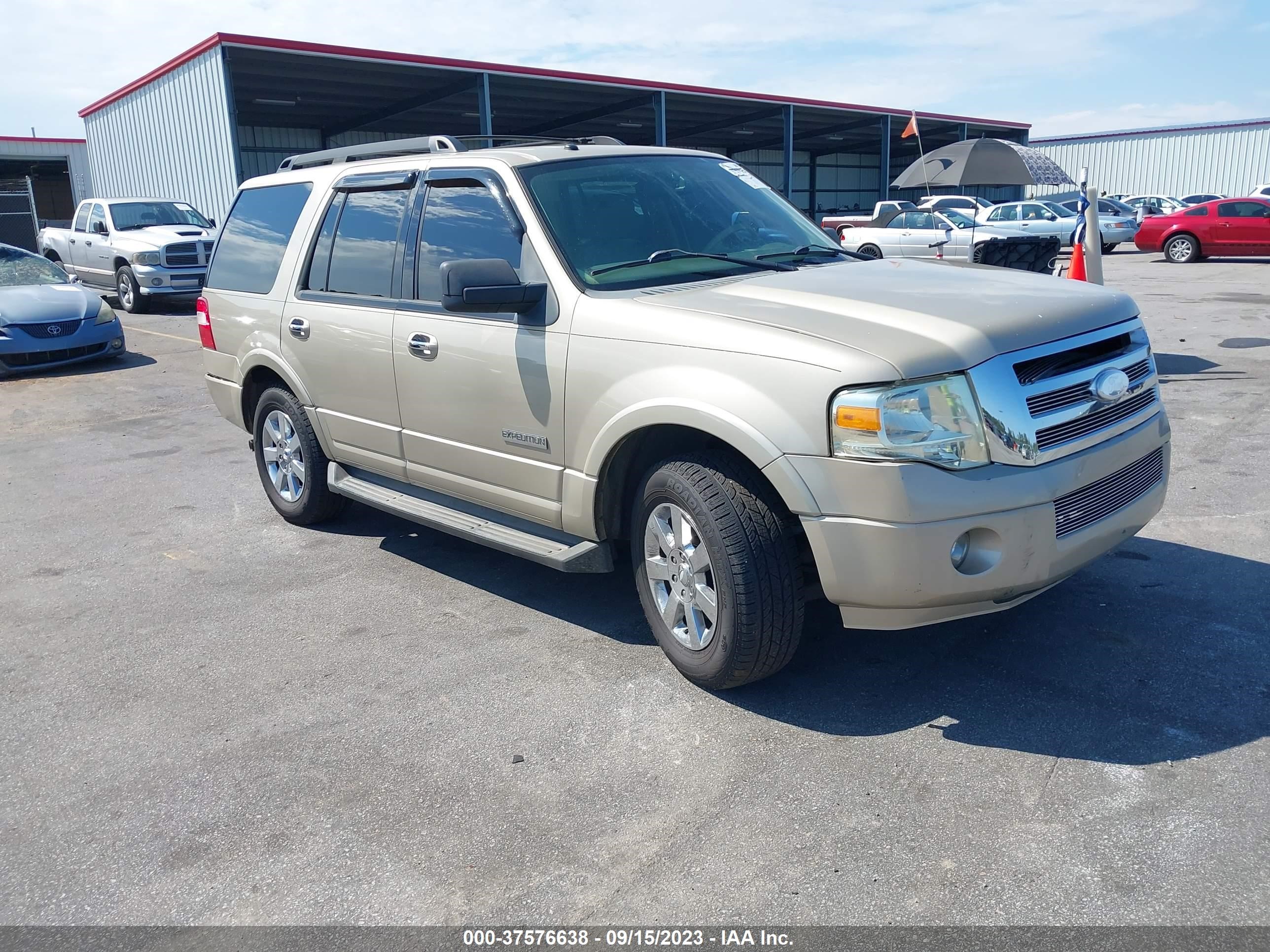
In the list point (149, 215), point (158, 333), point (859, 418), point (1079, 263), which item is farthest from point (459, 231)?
point (149, 215)

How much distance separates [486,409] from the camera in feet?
14.3

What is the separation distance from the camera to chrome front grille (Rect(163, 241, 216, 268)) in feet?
57.9

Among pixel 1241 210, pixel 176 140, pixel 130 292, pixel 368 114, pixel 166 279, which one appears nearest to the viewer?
pixel 166 279

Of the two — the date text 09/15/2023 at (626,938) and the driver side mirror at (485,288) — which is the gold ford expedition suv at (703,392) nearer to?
the driver side mirror at (485,288)

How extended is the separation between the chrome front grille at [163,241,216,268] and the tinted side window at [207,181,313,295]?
493 inches

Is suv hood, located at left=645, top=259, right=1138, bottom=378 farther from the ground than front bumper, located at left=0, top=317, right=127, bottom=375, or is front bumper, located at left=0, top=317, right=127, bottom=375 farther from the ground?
suv hood, located at left=645, top=259, right=1138, bottom=378

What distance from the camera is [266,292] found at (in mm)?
5727

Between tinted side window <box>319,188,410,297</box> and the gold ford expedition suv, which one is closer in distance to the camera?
the gold ford expedition suv

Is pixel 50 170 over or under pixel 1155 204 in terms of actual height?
over

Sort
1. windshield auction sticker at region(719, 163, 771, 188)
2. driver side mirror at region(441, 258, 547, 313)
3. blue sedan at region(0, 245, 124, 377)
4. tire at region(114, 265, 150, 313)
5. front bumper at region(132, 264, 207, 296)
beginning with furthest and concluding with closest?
tire at region(114, 265, 150, 313) → front bumper at region(132, 264, 207, 296) → blue sedan at region(0, 245, 124, 377) → windshield auction sticker at region(719, 163, 771, 188) → driver side mirror at region(441, 258, 547, 313)

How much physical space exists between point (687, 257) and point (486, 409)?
3.42 ft

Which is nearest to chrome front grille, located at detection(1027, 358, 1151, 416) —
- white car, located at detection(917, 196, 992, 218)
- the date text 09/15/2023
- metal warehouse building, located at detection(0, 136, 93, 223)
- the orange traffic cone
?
the date text 09/15/2023

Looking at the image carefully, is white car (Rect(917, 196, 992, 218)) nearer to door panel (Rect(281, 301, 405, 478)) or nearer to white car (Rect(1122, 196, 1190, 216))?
white car (Rect(1122, 196, 1190, 216))

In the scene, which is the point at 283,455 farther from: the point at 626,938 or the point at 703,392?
the point at 626,938
